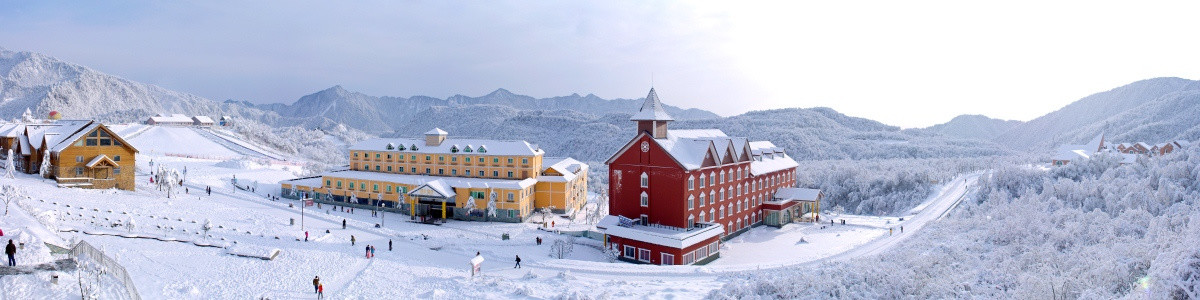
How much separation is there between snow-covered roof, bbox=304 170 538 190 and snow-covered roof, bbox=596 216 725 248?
1526cm

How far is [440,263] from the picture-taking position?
117 feet

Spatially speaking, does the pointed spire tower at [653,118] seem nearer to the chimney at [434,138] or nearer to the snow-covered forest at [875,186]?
the chimney at [434,138]

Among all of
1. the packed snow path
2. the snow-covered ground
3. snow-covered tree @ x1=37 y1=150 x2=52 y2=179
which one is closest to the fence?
the snow-covered ground

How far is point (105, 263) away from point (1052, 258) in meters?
38.9

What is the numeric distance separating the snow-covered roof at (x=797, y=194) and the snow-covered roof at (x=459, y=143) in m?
24.4

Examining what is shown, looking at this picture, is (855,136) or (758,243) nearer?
(758,243)

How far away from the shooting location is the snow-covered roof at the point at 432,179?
58.1 m

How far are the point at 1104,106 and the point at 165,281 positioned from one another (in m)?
248

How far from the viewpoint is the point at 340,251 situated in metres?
37.1

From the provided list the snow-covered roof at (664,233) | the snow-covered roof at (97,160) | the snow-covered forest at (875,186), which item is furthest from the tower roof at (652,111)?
the snow-covered roof at (97,160)

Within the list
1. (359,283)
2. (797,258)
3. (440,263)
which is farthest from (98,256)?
(797,258)

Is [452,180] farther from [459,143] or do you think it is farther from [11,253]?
[11,253]

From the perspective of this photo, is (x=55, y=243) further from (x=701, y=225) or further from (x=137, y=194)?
(x=701, y=225)

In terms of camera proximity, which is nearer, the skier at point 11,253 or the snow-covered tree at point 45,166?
the skier at point 11,253
